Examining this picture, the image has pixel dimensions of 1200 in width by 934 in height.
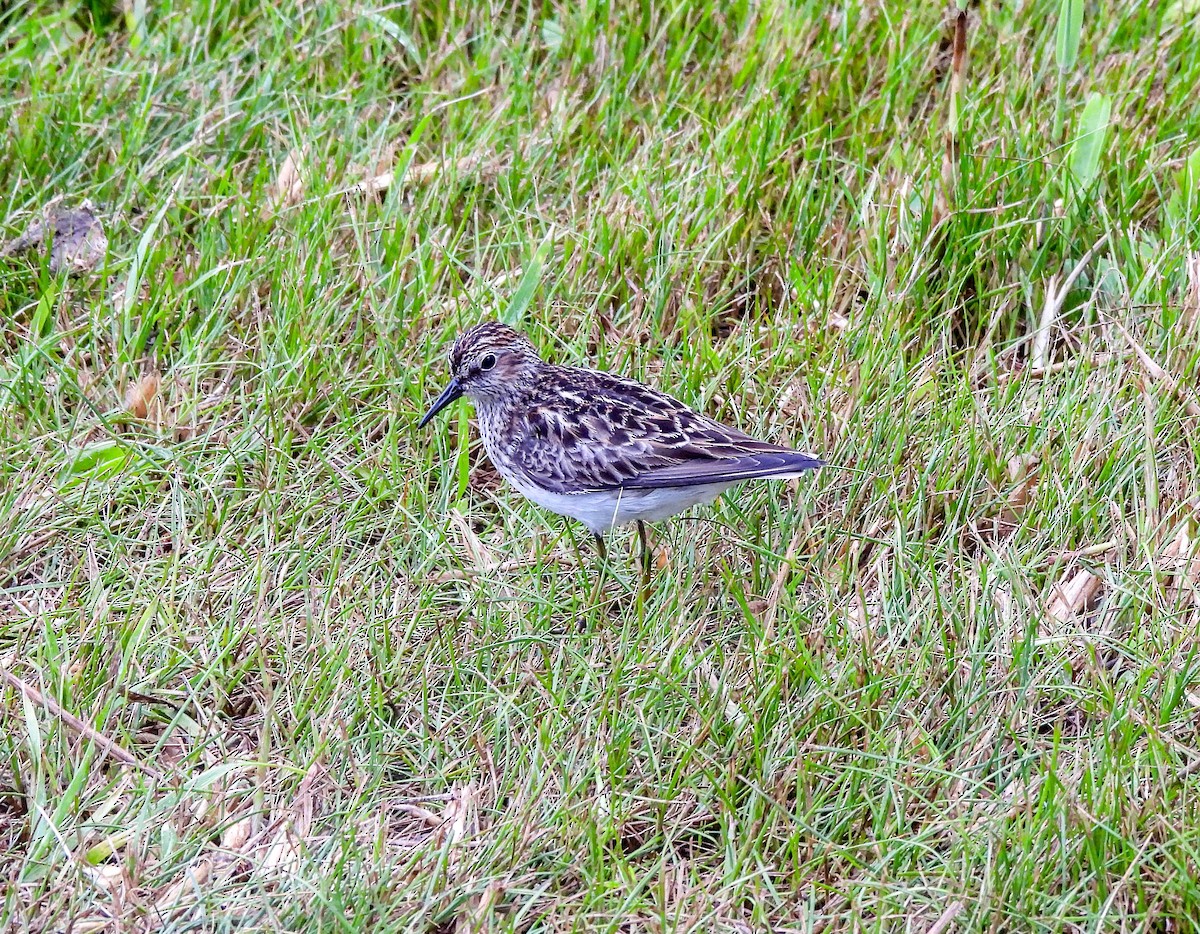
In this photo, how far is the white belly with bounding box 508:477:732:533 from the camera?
5656 mm

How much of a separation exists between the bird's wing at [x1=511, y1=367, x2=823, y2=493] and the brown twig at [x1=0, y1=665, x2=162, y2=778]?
70.8 inches

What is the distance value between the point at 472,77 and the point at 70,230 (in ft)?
7.37

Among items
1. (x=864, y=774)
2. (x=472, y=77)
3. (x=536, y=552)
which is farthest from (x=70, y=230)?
(x=864, y=774)

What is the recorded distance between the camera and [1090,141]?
689 centimetres

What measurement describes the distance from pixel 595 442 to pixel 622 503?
28cm

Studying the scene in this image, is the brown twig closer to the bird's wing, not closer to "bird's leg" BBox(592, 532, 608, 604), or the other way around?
"bird's leg" BBox(592, 532, 608, 604)

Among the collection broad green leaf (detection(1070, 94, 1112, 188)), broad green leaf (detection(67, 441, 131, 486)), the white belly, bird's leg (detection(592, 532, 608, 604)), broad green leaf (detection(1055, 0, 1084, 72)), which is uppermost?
broad green leaf (detection(1055, 0, 1084, 72))

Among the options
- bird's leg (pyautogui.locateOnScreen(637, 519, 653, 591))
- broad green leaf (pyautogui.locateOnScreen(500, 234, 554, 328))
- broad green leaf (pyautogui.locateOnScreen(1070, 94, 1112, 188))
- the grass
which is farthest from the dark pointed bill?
broad green leaf (pyautogui.locateOnScreen(1070, 94, 1112, 188))

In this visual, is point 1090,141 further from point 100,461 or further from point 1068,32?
point 100,461

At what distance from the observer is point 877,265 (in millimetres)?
6754

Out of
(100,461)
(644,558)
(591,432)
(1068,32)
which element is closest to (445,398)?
(591,432)

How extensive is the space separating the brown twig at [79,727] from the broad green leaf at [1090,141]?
187 inches

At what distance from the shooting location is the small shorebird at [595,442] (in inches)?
219

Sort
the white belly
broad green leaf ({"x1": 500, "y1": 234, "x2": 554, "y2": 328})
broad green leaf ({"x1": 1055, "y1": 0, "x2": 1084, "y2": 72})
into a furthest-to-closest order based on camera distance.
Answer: broad green leaf ({"x1": 1055, "y1": 0, "x2": 1084, "y2": 72}), broad green leaf ({"x1": 500, "y1": 234, "x2": 554, "y2": 328}), the white belly
